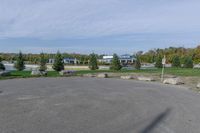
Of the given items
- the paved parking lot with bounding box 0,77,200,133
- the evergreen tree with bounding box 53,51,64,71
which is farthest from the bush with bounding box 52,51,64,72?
the paved parking lot with bounding box 0,77,200,133

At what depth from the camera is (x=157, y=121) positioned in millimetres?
A: 8875

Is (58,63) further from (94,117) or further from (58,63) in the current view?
(94,117)

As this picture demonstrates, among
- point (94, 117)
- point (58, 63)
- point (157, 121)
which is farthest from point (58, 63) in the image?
point (157, 121)

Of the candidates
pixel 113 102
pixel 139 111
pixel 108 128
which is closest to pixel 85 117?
pixel 108 128

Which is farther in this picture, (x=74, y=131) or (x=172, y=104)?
(x=172, y=104)

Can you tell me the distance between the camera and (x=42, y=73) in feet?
109

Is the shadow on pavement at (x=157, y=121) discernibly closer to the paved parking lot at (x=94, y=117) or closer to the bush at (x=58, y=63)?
the paved parking lot at (x=94, y=117)

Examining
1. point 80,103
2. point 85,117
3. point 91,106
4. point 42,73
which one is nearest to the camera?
point 85,117

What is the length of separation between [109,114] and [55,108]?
7.83 ft

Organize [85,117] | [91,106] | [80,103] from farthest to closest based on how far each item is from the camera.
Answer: [80,103]
[91,106]
[85,117]

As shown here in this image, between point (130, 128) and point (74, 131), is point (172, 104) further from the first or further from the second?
point (74, 131)

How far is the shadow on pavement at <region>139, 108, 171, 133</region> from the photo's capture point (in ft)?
25.3

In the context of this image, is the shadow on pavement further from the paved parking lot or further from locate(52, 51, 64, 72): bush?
locate(52, 51, 64, 72): bush

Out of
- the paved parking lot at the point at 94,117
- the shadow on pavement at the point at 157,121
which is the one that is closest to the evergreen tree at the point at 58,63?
the paved parking lot at the point at 94,117
